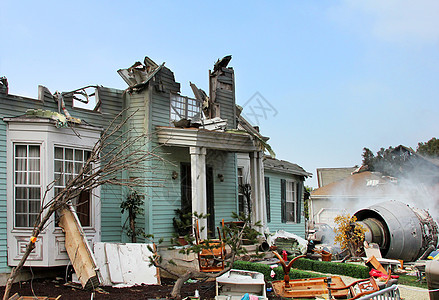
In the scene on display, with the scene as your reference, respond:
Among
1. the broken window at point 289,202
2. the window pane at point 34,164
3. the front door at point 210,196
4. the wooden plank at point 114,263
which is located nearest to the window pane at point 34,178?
the window pane at point 34,164

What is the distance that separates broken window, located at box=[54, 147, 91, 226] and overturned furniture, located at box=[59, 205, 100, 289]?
415mm

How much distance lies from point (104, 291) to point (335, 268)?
6.64 meters

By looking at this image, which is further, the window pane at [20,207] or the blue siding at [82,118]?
the window pane at [20,207]

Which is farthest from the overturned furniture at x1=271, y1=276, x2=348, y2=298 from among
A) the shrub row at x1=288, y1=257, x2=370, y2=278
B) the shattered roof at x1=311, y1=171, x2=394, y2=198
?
the shattered roof at x1=311, y1=171, x2=394, y2=198

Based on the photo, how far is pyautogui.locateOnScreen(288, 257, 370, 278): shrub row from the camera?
439 inches

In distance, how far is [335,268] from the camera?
38.5 ft

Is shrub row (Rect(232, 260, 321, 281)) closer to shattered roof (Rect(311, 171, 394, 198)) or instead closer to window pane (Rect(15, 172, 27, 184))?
window pane (Rect(15, 172, 27, 184))

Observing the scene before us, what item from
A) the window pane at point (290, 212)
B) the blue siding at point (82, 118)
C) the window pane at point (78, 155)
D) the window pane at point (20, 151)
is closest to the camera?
the blue siding at point (82, 118)

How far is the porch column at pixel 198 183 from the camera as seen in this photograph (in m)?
12.1

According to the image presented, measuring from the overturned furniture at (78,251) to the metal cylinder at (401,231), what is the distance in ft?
28.6

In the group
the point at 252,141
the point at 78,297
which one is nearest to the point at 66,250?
the point at 78,297

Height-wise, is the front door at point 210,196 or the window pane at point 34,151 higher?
the window pane at point 34,151

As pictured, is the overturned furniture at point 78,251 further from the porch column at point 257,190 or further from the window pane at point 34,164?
the porch column at point 257,190

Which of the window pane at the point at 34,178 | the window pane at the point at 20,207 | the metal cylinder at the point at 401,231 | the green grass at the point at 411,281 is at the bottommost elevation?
the green grass at the point at 411,281
